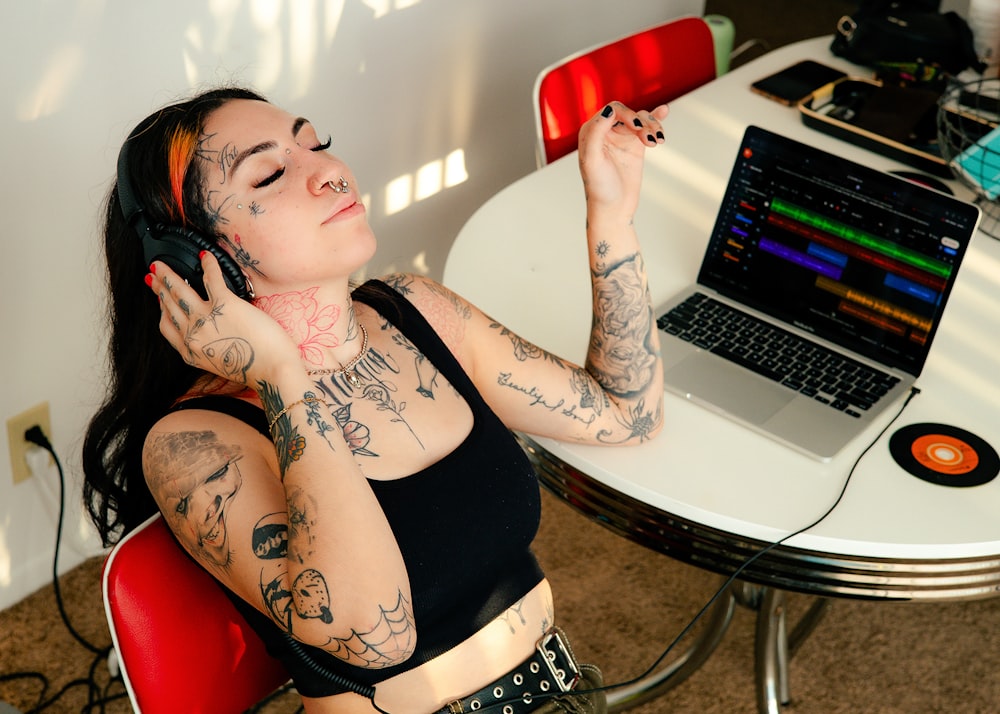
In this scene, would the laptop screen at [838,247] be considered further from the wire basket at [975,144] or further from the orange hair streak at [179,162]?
the orange hair streak at [179,162]

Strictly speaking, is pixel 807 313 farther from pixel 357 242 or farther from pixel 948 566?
pixel 357 242

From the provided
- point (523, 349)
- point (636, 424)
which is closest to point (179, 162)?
point (523, 349)

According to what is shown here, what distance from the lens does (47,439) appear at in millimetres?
1988

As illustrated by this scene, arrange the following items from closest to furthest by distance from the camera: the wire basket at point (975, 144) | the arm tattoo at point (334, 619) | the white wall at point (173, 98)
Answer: the arm tattoo at point (334, 619)
the white wall at point (173, 98)
the wire basket at point (975, 144)

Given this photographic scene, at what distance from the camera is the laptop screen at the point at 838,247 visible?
145 cm

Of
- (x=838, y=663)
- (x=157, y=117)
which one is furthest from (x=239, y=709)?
(x=838, y=663)

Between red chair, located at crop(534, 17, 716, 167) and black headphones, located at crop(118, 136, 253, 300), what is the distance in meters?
0.97

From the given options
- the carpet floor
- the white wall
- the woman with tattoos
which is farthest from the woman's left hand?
the carpet floor

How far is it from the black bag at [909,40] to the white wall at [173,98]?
0.72 meters

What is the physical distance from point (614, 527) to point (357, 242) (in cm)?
50

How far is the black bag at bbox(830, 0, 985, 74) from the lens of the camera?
225 cm

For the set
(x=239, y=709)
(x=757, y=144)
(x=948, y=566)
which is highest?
(x=757, y=144)

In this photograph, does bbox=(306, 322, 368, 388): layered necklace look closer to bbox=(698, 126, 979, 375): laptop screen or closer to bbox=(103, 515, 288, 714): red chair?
bbox=(103, 515, 288, 714): red chair

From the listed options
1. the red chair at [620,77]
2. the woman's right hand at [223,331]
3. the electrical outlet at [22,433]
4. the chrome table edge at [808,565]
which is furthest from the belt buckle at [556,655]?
the electrical outlet at [22,433]
